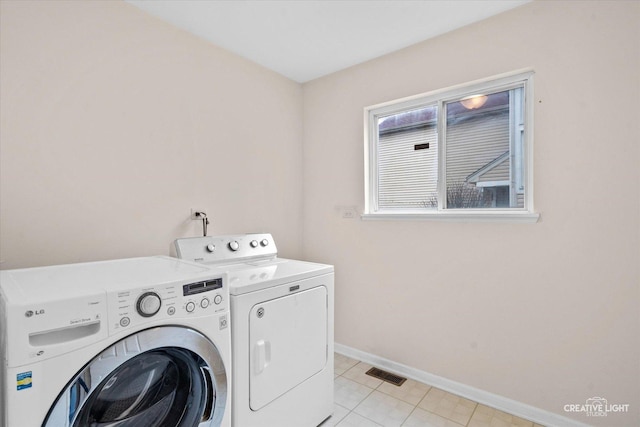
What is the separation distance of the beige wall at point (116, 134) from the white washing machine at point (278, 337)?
37 cm

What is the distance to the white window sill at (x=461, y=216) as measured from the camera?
1826 millimetres

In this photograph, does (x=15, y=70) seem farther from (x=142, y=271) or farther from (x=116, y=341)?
(x=116, y=341)

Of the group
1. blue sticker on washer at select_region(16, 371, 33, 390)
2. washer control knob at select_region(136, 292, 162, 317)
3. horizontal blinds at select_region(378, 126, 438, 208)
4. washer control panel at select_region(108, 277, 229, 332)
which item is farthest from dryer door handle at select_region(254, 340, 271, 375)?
horizontal blinds at select_region(378, 126, 438, 208)

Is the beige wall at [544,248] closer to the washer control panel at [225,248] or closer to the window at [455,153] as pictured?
the window at [455,153]

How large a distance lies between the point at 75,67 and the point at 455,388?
2.89 metres

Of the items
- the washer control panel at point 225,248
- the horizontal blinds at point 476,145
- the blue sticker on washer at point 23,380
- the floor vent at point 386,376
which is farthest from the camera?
the floor vent at point 386,376

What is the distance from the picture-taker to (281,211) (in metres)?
2.75

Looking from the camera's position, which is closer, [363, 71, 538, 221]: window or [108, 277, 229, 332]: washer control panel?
[108, 277, 229, 332]: washer control panel

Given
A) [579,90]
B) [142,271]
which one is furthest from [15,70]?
[579,90]

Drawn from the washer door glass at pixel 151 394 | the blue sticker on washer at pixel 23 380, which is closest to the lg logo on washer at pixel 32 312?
the blue sticker on washer at pixel 23 380

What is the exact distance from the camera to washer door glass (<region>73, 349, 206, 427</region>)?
3.42ft

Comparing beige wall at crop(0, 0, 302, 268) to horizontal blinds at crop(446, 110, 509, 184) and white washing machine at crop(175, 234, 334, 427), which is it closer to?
white washing machine at crop(175, 234, 334, 427)

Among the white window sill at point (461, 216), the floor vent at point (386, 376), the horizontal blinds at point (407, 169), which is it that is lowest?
the floor vent at point (386, 376)

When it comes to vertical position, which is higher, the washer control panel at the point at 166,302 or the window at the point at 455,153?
the window at the point at 455,153
